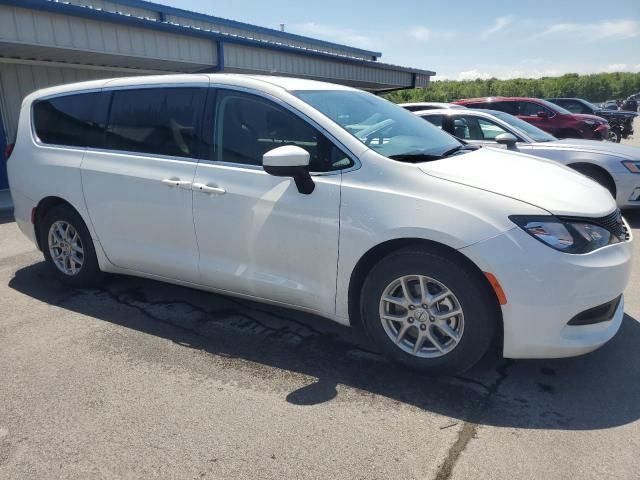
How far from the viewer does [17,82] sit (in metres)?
10.4

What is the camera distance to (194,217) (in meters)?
3.54

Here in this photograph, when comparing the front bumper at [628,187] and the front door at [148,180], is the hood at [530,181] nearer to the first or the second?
the front door at [148,180]

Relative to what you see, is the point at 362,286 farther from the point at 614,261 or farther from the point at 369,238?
the point at 614,261

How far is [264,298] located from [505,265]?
1586 mm

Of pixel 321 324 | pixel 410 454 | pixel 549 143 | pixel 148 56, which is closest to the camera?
pixel 410 454

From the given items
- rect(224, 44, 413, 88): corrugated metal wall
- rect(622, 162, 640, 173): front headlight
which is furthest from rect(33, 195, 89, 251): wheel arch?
rect(224, 44, 413, 88): corrugated metal wall

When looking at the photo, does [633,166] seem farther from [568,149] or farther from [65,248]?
[65,248]

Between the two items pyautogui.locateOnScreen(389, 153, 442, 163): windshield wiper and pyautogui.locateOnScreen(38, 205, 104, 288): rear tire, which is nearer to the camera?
pyautogui.locateOnScreen(389, 153, 442, 163): windshield wiper

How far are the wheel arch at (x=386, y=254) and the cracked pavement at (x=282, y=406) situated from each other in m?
0.38

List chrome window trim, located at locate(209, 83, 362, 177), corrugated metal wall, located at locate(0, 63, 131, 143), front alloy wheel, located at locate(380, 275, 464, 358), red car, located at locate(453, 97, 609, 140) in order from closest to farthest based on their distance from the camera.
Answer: front alloy wheel, located at locate(380, 275, 464, 358)
chrome window trim, located at locate(209, 83, 362, 177)
corrugated metal wall, located at locate(0, 63, 131, 143)
red car, located at locate(453, 97, 609, 140)

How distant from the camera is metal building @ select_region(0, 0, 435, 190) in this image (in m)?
8.37

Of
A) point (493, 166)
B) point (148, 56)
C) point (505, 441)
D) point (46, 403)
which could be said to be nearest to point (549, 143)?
point (493, 166)

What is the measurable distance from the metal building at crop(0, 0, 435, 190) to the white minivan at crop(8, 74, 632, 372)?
16.9 feet

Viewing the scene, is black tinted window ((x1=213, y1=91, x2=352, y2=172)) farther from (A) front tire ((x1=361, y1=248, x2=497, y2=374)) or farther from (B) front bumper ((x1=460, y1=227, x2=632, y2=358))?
(B) front bumper ((x1=460, y1=227, x2=632, y2=358))
